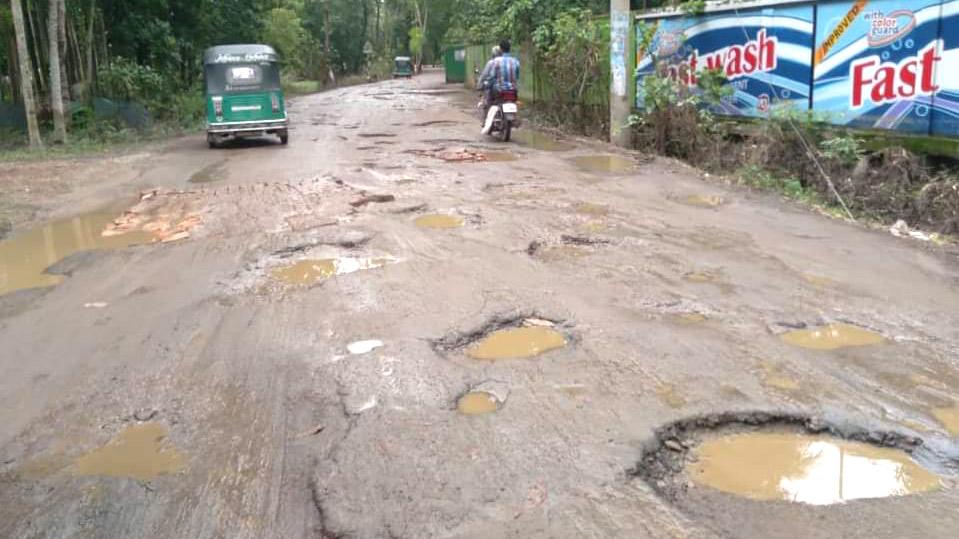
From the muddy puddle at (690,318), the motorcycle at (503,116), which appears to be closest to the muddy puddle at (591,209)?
the muddy puddle at (690,318)

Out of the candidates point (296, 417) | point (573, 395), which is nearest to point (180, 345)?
point (296, 417)

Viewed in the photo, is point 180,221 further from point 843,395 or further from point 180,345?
point 843,395

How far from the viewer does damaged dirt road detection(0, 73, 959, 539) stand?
3.49 m

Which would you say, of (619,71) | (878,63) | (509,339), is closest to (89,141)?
(619,71)

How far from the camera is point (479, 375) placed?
4816mm

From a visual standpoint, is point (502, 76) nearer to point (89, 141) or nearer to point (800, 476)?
point (89, 141)

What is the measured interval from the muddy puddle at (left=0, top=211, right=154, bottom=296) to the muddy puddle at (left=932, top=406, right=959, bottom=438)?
6.96m

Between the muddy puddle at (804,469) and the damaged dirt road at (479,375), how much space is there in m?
0.02

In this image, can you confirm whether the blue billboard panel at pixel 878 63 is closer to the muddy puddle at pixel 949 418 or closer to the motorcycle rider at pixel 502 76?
the motorcycle rider at pixel 502 76

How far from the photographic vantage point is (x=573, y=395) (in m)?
4.51

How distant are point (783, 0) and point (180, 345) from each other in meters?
10.3

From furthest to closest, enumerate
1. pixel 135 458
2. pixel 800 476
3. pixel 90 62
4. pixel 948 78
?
pixel 90 62 → pixel 948 78 → pixel 135 458 → pixel 800 476

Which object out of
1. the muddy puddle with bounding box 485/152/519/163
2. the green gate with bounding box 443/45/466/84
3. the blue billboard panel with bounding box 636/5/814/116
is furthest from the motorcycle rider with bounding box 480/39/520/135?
the green gate with bounding box 443/45/466/84

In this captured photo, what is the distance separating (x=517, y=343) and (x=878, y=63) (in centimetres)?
788
